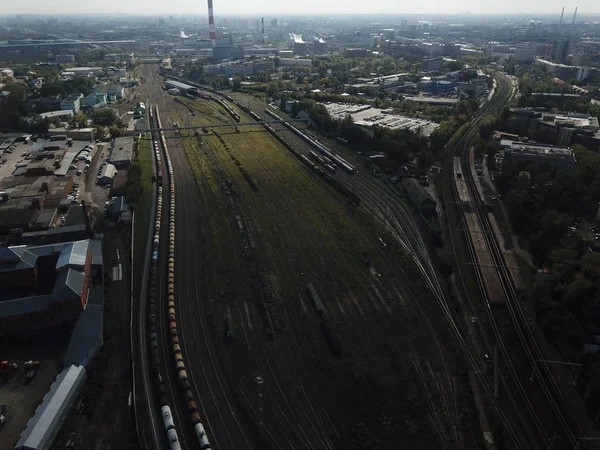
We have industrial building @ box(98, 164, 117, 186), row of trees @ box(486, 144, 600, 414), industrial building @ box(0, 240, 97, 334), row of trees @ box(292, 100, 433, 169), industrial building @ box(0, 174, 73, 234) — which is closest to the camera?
industrial building @ box(0, 240, 97, 334)

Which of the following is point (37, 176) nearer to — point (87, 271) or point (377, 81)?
point (87, 271)

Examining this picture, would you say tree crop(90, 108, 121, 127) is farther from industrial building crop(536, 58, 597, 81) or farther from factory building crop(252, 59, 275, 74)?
industrial building crop(536, 58, 597, 81)

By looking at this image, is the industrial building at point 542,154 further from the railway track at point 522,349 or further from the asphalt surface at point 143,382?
the asphalt surface at point 143,382

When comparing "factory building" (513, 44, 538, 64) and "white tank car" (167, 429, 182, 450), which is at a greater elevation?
"factory building" (513, 44, 538, 64)

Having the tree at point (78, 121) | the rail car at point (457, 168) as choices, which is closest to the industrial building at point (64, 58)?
the tree at point (78, 121)

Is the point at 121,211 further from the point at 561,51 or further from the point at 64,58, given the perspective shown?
the point at 561,51

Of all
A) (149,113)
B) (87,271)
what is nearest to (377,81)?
(149,113)

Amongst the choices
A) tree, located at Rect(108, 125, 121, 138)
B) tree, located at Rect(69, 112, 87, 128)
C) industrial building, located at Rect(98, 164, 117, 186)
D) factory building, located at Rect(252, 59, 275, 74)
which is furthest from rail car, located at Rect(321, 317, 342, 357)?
factory building, located at Rect(252, 59, 275, 74)
